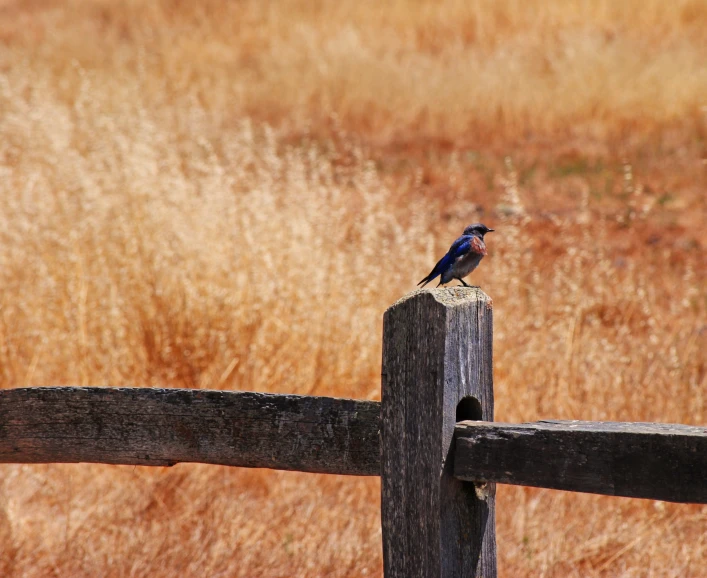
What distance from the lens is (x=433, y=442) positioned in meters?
1.86

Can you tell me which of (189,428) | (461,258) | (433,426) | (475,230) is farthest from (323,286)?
(433,426)

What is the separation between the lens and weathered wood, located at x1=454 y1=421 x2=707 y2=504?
169cm

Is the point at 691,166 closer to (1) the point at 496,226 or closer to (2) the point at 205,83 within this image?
(1) the point at 496,226

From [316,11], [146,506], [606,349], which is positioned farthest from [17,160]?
[316,11]

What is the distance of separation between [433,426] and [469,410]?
16cm

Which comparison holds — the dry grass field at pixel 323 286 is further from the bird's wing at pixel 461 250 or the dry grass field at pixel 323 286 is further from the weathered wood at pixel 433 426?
the weathered wood at pixel 433 426

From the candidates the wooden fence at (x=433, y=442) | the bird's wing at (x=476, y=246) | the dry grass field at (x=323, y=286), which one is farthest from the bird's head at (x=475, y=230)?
the dry grass field at (x=323, y=286)

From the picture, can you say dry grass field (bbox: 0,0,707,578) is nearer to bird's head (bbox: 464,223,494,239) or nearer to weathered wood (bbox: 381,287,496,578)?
bird's head (bbox: 464,223,494,239)

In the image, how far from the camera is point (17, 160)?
23.5 feet

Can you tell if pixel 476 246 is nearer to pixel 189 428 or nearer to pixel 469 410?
pixel 469 410

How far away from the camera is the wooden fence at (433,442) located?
5.75 ft

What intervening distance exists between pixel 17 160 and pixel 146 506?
4.13m

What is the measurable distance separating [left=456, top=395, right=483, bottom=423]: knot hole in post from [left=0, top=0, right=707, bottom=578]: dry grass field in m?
1.77

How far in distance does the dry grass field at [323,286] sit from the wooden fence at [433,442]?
59.8 inches
